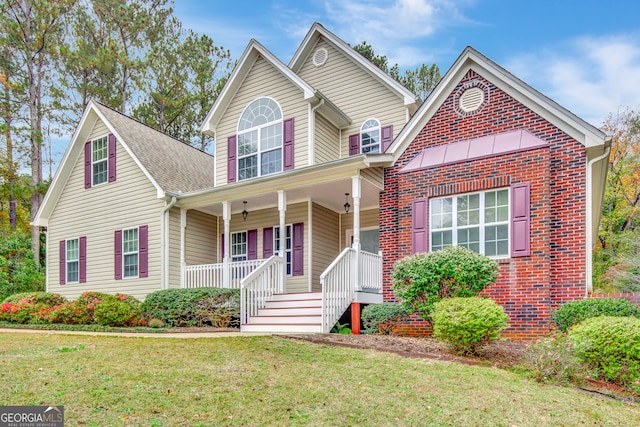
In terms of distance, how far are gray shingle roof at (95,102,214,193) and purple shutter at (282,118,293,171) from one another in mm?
3481


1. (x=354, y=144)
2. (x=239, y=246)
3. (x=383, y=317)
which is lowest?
(x=383, y=317)

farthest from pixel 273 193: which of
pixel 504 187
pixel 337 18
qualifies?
pixel 337 18

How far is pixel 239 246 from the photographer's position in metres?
15.7

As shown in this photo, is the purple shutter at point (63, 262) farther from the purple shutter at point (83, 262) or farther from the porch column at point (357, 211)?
the porch column at point (357, 211)

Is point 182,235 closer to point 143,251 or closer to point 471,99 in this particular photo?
point 143,251

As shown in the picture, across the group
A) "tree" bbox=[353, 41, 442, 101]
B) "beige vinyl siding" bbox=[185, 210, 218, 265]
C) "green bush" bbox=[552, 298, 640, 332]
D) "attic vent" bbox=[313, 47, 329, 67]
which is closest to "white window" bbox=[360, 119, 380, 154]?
"attic vent" bbox=[313, 47, 329, 67]

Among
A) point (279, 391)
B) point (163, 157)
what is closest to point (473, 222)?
point (279, 391)

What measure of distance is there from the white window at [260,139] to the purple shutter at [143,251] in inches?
128

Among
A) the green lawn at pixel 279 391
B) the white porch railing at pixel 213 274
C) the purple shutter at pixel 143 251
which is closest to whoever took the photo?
the green lawn at pixel 279 391

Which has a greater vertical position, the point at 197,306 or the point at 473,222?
the point at 473,222

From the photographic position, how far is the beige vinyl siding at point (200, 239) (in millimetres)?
15148

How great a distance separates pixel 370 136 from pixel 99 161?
8859 mm

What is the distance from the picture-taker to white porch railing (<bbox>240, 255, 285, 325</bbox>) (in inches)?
444

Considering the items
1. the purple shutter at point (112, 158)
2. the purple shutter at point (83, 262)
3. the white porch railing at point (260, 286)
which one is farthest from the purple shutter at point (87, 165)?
the white porch railing at point (260, 286)
